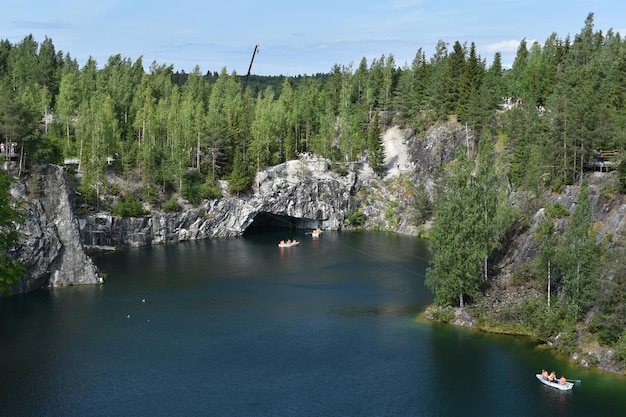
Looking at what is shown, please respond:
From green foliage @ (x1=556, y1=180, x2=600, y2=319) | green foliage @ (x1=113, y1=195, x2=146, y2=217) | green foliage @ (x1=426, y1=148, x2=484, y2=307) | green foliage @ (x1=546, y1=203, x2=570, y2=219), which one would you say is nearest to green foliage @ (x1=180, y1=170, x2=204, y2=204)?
green foliage @ (x1=113, y1=195, x2=146, y2=217)

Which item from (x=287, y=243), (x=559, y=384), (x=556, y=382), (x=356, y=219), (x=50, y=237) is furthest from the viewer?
(x=356, y=219)

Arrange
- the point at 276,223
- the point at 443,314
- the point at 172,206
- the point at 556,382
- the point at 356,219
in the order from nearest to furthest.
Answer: the point at 556,382
the point at 443,314
the point at 172,206
the point at 356,219
the point at 276,223

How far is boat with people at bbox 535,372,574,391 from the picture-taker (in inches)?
1955

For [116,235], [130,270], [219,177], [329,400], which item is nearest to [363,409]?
[329,400]

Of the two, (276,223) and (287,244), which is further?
(276,223)

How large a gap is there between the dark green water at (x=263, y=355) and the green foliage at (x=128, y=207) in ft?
64.6

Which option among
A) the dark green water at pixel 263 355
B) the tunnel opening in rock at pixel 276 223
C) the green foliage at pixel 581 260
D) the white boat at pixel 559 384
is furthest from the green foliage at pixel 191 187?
the white boat at pixel 559 384

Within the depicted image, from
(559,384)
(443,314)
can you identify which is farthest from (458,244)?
(559,384)

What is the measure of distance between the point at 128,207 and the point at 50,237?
27.9 meters

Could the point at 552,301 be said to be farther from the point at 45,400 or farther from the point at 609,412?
the point at 45,400

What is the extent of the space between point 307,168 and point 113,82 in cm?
5299

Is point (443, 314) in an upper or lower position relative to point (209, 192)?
lower

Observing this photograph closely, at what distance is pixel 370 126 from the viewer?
14012 centimetres

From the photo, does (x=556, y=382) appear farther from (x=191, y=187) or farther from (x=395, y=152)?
(x=395, y=152)
